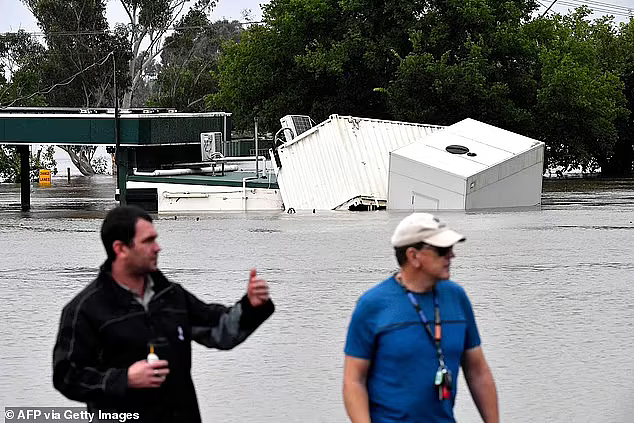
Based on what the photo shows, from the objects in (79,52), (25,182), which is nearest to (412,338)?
(25,182)

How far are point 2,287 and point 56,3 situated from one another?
2574 inches

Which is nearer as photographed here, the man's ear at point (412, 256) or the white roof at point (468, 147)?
the man's ear at point (412, 256)

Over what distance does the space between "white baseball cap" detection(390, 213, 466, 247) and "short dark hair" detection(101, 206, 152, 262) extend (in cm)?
98

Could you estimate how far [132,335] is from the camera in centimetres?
479

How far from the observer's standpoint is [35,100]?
263ft

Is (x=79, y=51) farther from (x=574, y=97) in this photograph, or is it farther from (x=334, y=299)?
(x=334, y=299)

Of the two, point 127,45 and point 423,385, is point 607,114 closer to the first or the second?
point 127,45

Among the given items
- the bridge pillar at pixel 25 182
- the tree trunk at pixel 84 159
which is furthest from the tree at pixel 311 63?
the tree trunk at pixel 84 159

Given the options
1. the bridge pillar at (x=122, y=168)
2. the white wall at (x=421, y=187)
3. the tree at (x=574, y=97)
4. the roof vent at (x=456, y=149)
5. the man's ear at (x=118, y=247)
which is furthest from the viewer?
the tree at (x=574, y=97)

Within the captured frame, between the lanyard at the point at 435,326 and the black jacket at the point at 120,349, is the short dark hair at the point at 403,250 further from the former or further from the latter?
the black jacket at the point at 120,349

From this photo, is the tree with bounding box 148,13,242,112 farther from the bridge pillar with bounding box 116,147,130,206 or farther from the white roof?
the white roof

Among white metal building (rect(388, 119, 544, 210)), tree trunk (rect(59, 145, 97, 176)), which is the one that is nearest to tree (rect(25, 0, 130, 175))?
tree trunk (rect(59, 145, 97, 176))

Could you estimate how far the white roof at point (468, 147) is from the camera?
3425 cm

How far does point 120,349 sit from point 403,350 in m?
1.03
